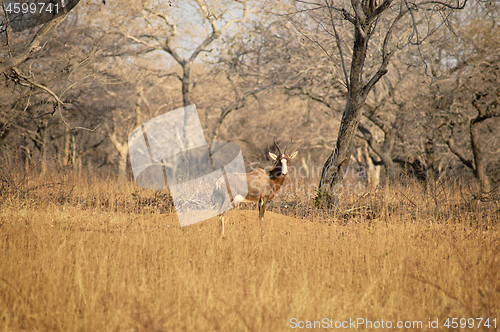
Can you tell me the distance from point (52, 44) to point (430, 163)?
55.8 ft

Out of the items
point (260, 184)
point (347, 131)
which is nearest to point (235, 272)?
point (260, 184)

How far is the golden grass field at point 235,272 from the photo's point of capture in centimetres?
373

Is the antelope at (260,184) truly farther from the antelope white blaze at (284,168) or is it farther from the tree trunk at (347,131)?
the tree trunk at (347,131)

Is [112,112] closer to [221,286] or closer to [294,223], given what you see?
[294,223]

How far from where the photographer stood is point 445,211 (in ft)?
29.0

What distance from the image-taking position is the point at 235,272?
488cm

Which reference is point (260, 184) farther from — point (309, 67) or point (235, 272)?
point (309, 67)

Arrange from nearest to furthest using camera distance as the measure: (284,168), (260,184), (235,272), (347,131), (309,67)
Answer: (235,272)
(284,168)
(260,184)
(347,131)
(309,67)

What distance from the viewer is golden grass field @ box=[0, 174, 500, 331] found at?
3.73 meters

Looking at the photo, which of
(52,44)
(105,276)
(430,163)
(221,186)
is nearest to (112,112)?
(52,44)

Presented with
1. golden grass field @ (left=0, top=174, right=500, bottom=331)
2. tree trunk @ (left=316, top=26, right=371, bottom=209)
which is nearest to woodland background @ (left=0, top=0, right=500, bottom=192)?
tree trunk @ (left=316, top=26, right=371, bottom=209)

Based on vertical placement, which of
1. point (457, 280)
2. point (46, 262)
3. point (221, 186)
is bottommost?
point (457, 280)

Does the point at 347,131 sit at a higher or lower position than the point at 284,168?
higher

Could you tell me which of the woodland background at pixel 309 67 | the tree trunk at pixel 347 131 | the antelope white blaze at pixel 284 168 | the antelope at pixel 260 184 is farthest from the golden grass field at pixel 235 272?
the woodland background at pixel 309 67
